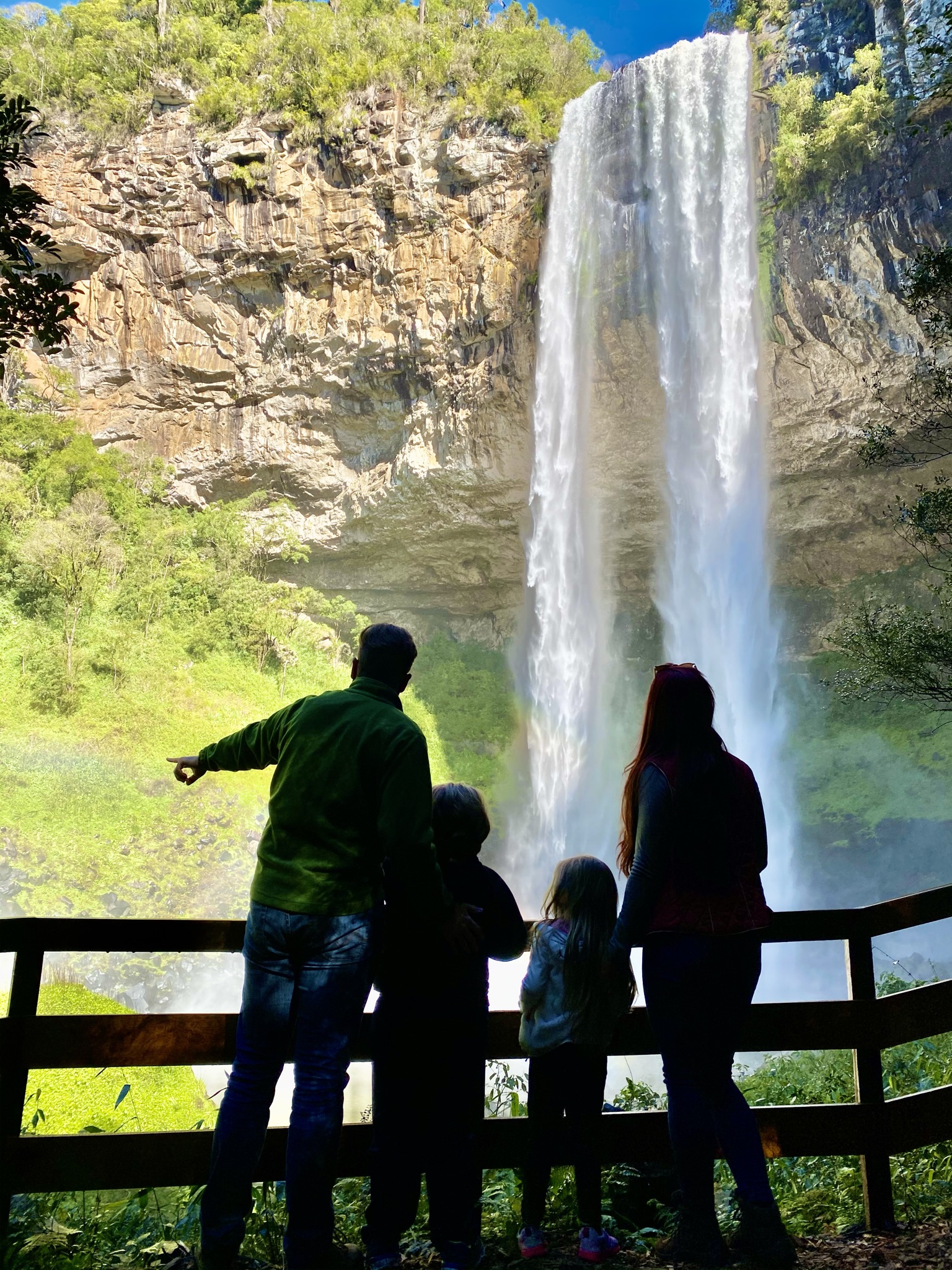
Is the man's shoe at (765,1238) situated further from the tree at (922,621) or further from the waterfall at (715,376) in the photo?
the waterfall at (715,376)

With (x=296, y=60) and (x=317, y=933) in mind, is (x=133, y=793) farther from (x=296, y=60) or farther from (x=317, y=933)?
(x=296, y=60)

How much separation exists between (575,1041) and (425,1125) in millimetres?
469

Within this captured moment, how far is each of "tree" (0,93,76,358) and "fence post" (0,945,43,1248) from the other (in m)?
1.78

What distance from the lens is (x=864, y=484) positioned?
19641 mm

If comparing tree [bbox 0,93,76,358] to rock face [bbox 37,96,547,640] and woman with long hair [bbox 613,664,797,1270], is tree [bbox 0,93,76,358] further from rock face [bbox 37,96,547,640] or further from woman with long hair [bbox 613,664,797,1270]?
rock face [bbox 37,96,547,640]

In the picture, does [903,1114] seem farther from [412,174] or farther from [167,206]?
[167,206]

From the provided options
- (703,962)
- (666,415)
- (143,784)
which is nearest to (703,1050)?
(703,962)

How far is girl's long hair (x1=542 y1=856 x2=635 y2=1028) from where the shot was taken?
2.58 meters

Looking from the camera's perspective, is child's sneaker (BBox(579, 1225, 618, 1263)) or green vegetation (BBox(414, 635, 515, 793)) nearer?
child's sneaker (BBox(579, 1225, 618, 1263))

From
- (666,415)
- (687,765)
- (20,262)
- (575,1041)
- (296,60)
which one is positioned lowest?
(575,1041)

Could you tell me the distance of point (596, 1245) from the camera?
2.47m

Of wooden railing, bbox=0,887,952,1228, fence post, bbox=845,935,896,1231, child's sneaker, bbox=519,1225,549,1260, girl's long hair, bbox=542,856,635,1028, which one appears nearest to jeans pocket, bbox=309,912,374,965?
wooden railing, bbox=0,887,952,1228

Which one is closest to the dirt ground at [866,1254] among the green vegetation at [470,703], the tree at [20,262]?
the tree at [20,262]

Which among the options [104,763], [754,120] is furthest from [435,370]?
[104,763]
